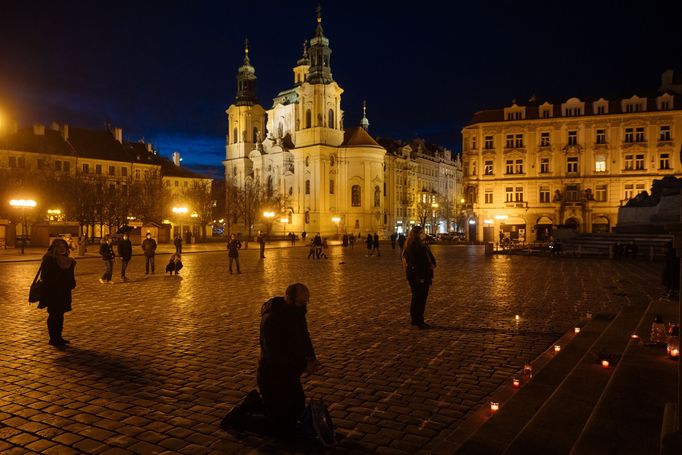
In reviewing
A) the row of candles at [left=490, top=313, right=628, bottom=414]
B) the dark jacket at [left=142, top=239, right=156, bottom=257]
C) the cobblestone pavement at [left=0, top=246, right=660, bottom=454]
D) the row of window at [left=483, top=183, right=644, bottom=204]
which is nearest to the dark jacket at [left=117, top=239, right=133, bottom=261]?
the dark jacket at [left=142, top=239, right=156, bottom=257]

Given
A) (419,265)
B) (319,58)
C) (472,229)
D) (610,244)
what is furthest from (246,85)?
(419,265)

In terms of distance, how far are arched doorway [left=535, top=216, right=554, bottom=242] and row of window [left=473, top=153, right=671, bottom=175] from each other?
18.3 ft

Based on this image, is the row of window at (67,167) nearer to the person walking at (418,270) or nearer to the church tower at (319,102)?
the church tower at (319,102)

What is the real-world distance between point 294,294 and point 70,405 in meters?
3.09

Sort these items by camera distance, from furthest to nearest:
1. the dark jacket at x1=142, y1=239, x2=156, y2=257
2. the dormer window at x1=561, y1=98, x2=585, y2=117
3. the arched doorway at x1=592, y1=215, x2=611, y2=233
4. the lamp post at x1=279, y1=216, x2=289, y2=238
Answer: the lamp post at x1=279, y1=216, x2=289, y2=238
the dormer window at x1=561, y1=98, x2=585, y2=117
the arched doorway at x1=592, y1=215, x2=611, y2=233
the dark jacket at x1=142, y1=239, x2=156, y2=257

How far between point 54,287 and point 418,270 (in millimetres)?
6456

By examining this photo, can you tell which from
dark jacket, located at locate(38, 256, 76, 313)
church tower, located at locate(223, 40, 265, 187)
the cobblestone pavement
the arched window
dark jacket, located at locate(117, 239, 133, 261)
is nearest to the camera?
the cobblestone pavement

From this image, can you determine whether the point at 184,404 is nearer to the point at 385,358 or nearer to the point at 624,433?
the point at 385,358

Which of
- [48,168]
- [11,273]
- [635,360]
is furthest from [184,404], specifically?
[48,168]

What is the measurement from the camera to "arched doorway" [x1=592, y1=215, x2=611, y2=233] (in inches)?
2457

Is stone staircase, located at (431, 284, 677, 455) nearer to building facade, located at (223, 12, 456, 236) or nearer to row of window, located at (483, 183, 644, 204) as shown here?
row of window, located at (483, 183, 644, 204)

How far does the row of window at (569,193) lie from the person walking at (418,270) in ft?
188

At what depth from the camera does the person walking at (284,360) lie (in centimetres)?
504

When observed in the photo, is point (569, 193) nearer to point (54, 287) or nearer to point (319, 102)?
point (319, 102)
